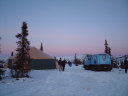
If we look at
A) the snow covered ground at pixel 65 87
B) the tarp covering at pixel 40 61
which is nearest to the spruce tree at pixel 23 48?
the snow covered ground at pixel 65 87

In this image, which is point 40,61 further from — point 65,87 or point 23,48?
point 65,87

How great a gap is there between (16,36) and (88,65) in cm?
1616

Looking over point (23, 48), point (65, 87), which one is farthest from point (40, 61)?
point (65, 87)

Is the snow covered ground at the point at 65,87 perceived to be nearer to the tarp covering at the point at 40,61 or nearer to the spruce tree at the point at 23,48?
the spruce tree at the point at 23,48

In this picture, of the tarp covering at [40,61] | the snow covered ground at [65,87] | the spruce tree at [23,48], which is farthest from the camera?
the tarp covering at [40,61]

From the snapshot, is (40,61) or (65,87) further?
(40,61)

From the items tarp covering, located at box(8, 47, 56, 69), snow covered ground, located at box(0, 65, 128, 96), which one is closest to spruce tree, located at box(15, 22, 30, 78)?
snow covered ground, located at box(0, 65, 128, 96)

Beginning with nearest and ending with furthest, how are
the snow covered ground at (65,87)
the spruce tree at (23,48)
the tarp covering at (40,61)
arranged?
the snow covered ground at (65,87) → the spruce tree at (23,48) → the tarp covering at (40,61)

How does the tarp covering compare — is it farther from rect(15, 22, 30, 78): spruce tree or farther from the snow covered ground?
the snow covered ground

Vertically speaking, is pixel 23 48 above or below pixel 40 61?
above

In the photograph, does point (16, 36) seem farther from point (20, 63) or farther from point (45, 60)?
point (45, 60)

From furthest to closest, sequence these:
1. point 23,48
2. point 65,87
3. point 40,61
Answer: point 40,61 < point 23,48 < point 65,87

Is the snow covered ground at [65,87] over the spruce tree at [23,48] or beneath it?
beneath

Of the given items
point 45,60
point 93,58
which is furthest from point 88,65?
point 45,60
